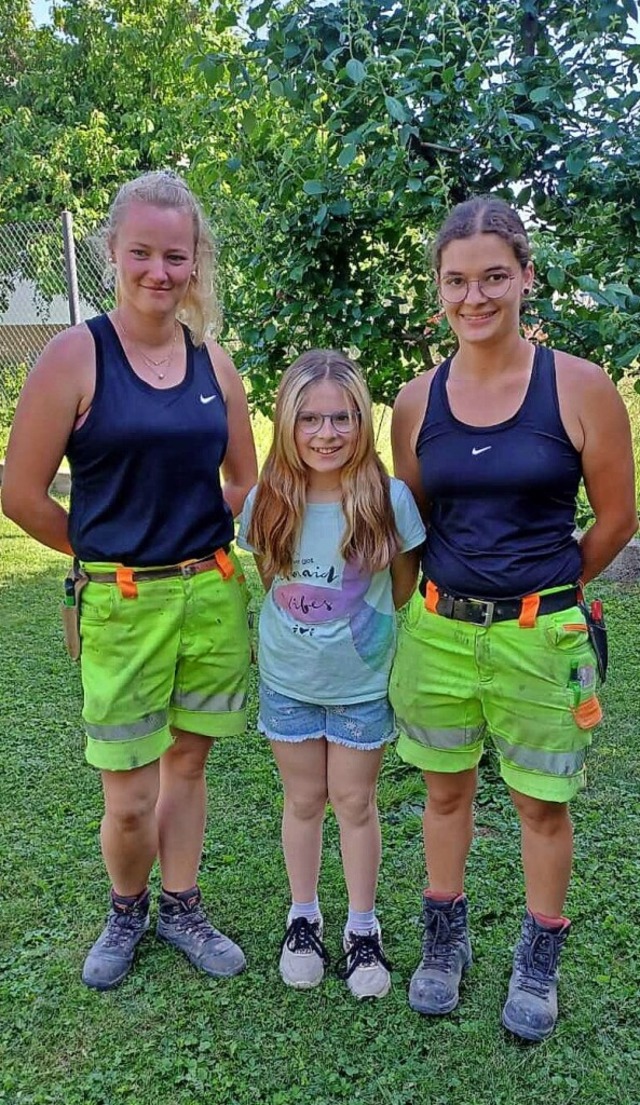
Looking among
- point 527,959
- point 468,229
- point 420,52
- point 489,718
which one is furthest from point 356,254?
point 527,959

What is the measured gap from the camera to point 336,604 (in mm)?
2209

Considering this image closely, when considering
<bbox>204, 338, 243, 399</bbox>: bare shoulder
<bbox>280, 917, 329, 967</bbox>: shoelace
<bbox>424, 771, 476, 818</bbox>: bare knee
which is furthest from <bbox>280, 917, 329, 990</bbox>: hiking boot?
<bbox>204, 338, 243, 399</bbox>: bare shoulder

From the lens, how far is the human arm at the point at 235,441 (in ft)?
7.61

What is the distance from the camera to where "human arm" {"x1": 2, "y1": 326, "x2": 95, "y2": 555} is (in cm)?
205

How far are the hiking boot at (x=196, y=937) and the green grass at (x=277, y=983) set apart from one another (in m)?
0.04

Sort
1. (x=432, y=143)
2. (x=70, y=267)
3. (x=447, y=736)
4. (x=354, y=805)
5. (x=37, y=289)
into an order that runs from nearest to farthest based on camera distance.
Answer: (x=447, y=736)
(x=354, y=805)
(x=432, y=143)
(x=70, y=267)
(x=37, y=289)

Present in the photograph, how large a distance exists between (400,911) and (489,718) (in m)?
0.86

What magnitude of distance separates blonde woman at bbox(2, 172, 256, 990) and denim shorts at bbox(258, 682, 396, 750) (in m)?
0.15

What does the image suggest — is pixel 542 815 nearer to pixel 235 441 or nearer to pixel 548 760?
pixel 548 760

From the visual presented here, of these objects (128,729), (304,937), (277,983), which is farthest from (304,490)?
(277,983)

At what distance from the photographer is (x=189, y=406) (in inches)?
84.5

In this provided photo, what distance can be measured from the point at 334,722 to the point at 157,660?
45 cm

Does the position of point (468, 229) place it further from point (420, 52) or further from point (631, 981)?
point (631, 981)

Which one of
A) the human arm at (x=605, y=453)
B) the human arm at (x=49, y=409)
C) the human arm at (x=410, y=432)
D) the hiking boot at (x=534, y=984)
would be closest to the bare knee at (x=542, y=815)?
the hiking boot at (x=534, y=984)
